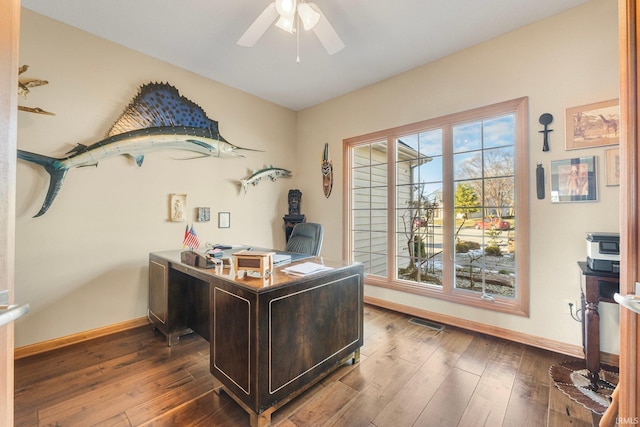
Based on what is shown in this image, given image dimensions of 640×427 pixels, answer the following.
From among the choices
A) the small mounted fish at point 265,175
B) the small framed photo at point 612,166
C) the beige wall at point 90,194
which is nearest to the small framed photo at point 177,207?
the beige wall at point 90,194

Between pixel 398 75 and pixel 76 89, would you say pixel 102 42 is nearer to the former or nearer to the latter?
pixel 76 89

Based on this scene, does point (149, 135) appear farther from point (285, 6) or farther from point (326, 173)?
point (326, 173)

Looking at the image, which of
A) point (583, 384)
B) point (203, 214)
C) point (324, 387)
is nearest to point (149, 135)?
point (203, 214)

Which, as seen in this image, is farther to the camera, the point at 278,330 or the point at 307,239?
the point at 307,239

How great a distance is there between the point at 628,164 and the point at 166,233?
3484 millimetres

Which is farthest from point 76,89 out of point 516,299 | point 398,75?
point 516,299

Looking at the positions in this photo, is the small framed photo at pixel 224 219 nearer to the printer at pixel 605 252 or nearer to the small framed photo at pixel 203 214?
the small framed photo at pixel 203 214

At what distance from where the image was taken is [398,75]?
3.25 meters

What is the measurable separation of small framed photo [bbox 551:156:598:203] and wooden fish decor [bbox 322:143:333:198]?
2.56 metres

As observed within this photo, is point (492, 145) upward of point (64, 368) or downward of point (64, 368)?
upward

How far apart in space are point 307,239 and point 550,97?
2.65 m

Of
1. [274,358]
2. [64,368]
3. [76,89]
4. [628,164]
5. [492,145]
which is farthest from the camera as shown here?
[492,145]

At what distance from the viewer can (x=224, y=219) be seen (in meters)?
3.50

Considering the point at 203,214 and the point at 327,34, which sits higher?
the point at 327,34
